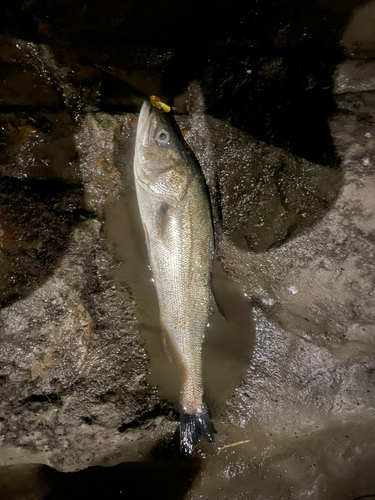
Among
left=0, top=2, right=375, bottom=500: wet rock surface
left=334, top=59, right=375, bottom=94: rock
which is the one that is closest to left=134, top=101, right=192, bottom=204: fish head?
left=0, top=2, right=375, bottom=500: wet rock surface

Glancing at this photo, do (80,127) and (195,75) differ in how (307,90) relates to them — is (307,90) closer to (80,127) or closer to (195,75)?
(195,75)

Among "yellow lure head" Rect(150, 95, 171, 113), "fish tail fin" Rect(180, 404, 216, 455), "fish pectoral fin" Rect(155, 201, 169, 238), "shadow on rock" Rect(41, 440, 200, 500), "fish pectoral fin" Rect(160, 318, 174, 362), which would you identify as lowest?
"shadow on rock" Rect(41, 440, 200, 500)

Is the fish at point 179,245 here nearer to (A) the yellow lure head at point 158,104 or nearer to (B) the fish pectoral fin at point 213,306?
(B) the fish pectoral fin at point 213,306

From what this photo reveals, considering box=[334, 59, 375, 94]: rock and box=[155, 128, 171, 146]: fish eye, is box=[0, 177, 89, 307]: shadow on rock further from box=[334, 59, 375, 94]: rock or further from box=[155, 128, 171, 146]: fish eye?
box=[334, 59, 375, 94]: rock

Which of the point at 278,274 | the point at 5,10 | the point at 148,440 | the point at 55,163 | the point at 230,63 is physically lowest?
the point at 148,440

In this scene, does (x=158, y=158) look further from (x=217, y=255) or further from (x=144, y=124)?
(x=217, y=255)

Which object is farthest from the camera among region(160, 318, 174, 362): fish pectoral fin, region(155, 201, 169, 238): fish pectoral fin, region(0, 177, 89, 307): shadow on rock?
region(160, 318, 174, 362): fish pectoral fin

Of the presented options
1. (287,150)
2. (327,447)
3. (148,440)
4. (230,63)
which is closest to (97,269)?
(148,440)
